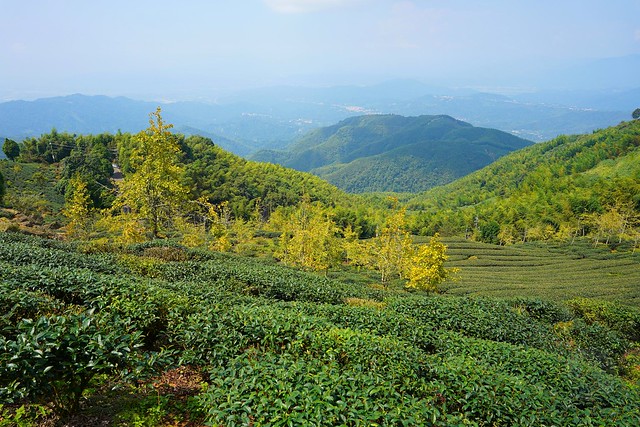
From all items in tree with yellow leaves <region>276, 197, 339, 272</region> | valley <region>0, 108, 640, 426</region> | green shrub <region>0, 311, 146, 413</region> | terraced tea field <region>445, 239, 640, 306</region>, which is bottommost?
terraced tea field <region>445, 239, 640, 306</region>

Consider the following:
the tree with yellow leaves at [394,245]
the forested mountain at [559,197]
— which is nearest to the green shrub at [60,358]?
the tree with yellow leaves at [394,245]

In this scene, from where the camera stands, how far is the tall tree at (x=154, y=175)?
19.3 m

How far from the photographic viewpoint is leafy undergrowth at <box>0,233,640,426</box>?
15.1 feet

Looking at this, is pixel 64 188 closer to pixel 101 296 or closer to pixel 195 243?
pixel 195 243

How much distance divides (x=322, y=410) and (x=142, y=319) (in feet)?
14.0

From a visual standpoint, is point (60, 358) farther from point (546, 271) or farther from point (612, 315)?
point (546, 271)

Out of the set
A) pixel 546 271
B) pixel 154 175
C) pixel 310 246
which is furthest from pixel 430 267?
pixel 546 271

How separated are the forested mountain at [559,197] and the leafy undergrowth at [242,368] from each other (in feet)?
197

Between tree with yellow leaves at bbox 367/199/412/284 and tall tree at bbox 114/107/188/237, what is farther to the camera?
tree with yellow leaves at bbox 367/199/412/284

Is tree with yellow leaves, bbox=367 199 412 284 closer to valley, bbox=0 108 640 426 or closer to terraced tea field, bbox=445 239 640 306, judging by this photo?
valley, bbox=0 108 640 426

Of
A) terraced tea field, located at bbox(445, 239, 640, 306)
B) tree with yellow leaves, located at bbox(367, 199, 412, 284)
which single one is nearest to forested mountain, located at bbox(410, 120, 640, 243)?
terraced tea field, located at bbox(445, 239, 640, 306)

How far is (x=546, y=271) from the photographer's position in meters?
43.1

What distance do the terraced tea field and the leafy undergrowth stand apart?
71.5 feet

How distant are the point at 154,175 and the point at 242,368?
16794 millimetres
